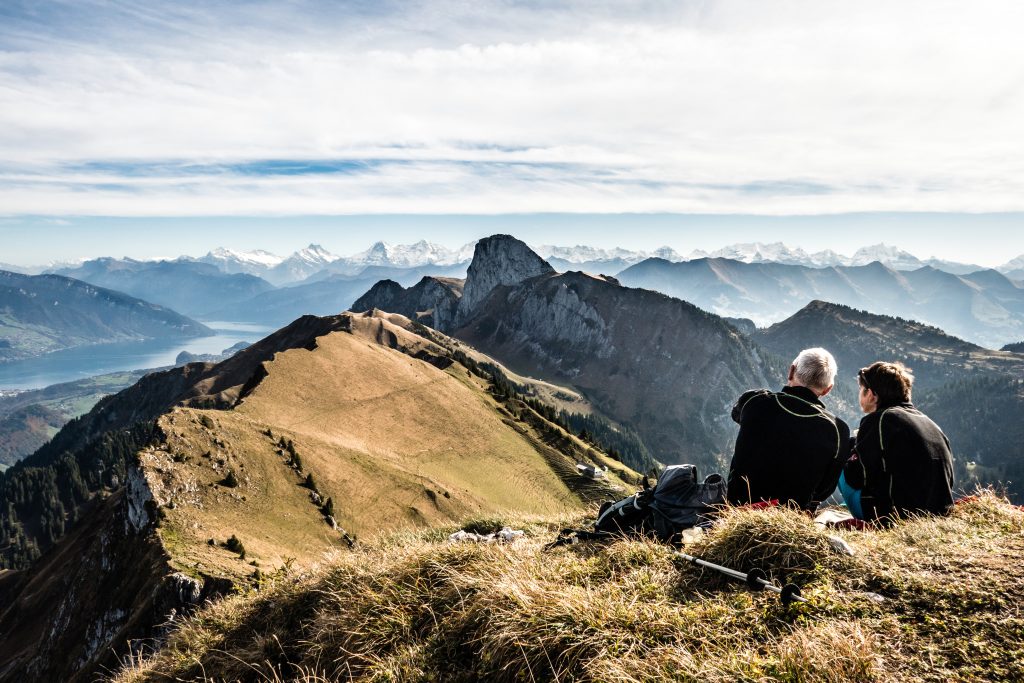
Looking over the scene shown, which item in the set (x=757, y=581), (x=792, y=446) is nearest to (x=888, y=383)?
(x=792, y=446)

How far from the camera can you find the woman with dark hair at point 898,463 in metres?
8.10

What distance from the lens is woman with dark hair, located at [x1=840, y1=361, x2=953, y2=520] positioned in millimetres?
8102

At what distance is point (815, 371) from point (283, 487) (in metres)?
53.2

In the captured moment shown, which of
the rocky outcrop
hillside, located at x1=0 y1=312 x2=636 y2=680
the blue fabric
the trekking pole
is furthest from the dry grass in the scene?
the rocky outcrop

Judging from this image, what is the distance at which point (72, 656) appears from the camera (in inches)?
1358

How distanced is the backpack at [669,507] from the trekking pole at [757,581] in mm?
1463

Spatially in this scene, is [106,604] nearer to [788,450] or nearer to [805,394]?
[788,450]

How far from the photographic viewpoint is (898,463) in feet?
27.0

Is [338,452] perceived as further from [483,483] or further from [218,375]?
[218,375]

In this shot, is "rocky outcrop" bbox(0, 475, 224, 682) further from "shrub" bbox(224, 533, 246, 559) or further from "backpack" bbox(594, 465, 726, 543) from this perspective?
"backpack" bbox(594, 465, 726, 543)

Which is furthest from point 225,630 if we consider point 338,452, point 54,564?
point 54,564

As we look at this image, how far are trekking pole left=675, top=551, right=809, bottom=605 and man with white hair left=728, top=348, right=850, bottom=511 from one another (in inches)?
91.8

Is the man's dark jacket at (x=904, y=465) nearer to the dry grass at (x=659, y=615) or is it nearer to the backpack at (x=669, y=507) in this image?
the dry grass at (x=659, y=615)

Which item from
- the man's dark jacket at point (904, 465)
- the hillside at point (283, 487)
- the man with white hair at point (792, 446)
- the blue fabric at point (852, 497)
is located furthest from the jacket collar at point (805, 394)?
the hillside at point (283, 487)
